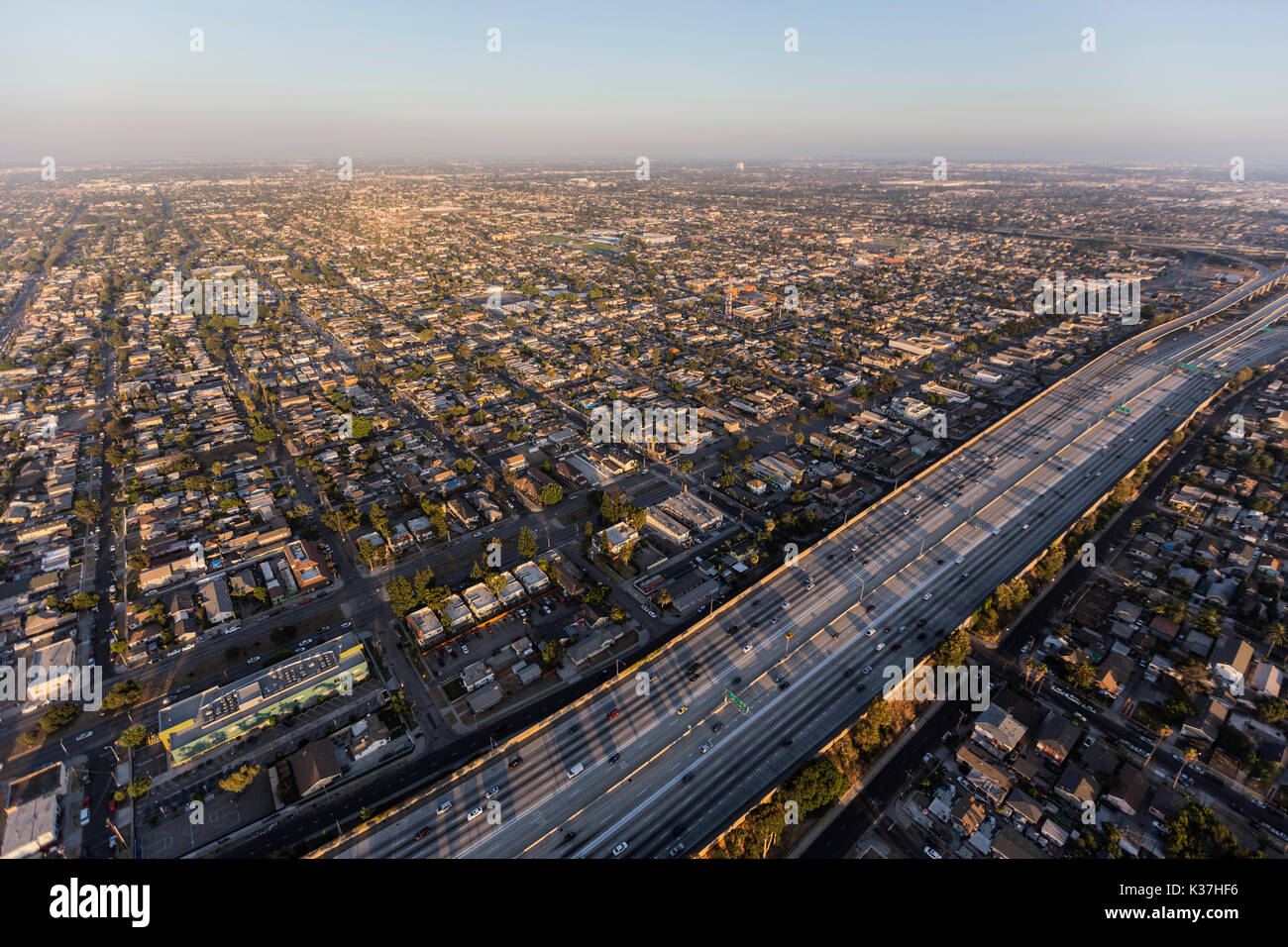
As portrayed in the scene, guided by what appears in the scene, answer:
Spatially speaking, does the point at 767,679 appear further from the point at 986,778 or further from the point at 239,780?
the point at 239,780

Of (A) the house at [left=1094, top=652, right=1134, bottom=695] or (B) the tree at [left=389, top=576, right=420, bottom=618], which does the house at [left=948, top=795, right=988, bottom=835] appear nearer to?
(A) the house at [left=1094, top=652, right=1134, bottom=695]

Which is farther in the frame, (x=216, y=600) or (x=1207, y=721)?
(x=216, y=600)

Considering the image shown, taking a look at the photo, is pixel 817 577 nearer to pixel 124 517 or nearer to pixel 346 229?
pixel 124 517

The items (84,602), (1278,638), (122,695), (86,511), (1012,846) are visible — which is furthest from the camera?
(86,511)

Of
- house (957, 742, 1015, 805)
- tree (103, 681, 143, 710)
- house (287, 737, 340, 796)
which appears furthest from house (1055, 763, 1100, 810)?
tree (103, 681, 143, 710)

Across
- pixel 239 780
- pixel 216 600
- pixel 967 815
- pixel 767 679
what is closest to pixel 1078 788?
pixel 967 815

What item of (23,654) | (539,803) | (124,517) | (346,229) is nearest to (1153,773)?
(539,803)

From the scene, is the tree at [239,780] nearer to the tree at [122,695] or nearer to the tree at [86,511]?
the tree at [122,695]
